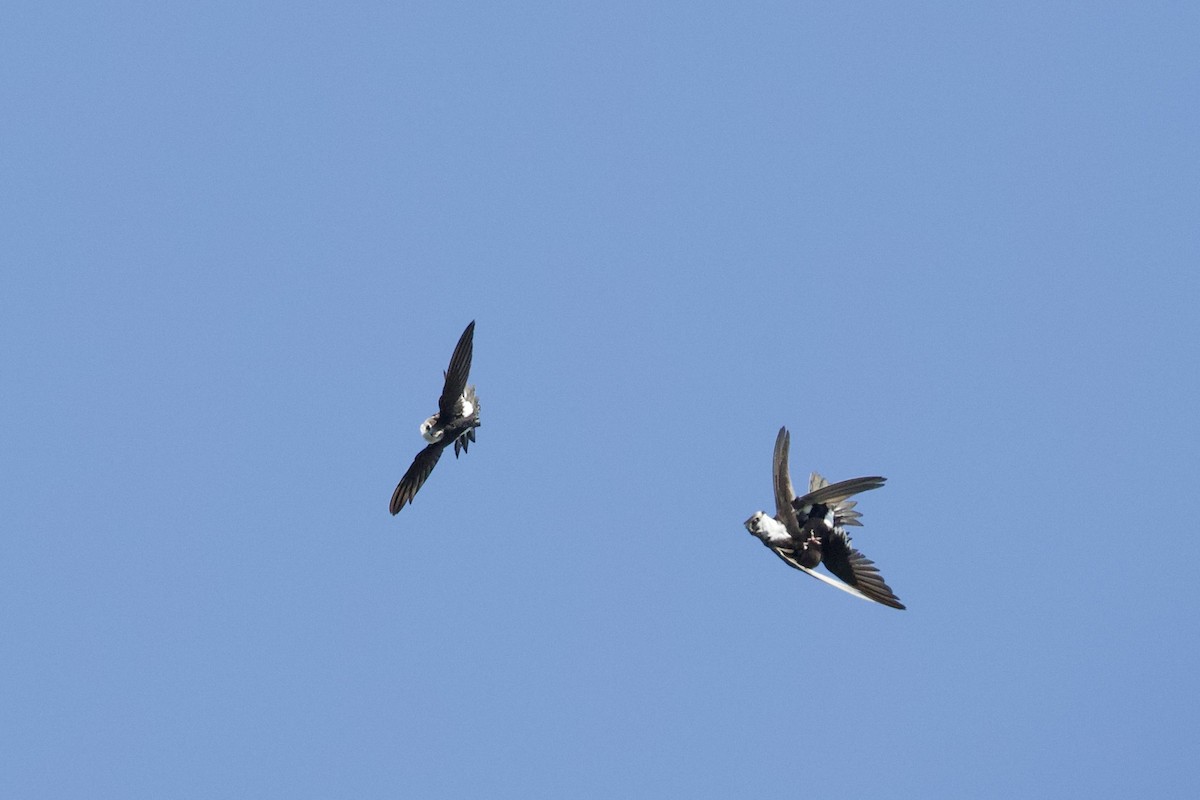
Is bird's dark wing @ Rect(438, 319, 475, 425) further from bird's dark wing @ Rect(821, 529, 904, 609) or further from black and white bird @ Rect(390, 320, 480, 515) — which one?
bird's dark wing @ Rect(821, 529, 904, 609)

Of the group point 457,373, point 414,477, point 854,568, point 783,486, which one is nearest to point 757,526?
point 783,486

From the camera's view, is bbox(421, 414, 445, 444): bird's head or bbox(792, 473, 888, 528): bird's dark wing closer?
bbox(792, 473, 888, 528): bird's dark wing

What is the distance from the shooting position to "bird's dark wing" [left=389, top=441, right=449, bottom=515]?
35.6m

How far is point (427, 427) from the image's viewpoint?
34531 mm

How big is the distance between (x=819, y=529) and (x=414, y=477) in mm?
10061

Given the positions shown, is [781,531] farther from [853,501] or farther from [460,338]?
[460,338]

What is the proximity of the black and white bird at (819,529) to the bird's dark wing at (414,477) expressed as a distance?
8.38 m

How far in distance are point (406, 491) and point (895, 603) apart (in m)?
11.9

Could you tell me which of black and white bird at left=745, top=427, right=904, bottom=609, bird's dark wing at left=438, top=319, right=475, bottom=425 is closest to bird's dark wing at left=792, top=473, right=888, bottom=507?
black and white bird at left=745, top=427, right=904, bottom=609

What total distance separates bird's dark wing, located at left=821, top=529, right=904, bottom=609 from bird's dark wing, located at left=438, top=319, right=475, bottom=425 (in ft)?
29.2

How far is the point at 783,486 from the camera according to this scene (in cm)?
3128

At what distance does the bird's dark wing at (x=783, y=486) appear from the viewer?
31.1 metres

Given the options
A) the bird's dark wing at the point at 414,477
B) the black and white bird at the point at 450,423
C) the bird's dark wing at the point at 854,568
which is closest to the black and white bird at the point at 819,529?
the bird's dark wing at the point at 854,568

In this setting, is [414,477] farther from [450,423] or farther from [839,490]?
[839,490]
